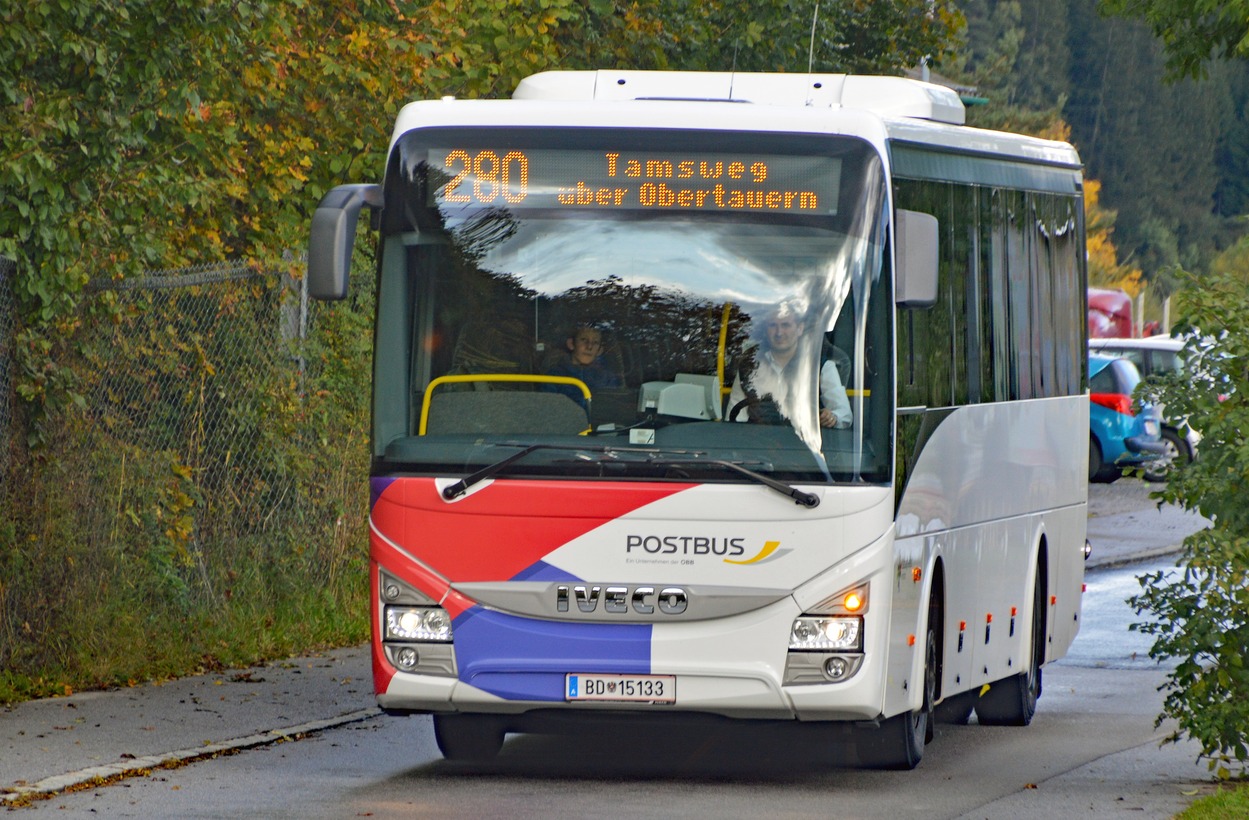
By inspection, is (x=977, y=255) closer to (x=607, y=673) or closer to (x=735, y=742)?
(x=735, y=742)

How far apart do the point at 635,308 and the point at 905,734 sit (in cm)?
226

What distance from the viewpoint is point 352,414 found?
55.3ft

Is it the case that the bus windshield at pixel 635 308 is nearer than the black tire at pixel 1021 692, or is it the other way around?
the bus windshield at pixel 635 308

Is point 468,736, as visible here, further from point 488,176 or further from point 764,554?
point 488,176

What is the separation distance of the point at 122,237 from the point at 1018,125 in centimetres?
7193

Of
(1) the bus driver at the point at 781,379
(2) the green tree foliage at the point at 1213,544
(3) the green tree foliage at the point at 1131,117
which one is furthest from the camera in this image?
(3) the green tree foliage at the point at 1131,117

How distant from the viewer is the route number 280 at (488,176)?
9.85 m

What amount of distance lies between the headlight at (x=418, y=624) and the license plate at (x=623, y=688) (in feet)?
1.74

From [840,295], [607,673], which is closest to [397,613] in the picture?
[607,673]

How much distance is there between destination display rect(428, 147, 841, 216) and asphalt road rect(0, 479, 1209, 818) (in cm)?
235

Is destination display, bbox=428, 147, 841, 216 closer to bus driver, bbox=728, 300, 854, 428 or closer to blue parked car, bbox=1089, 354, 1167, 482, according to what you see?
bus driver, bbox=728, 300, 854, 428

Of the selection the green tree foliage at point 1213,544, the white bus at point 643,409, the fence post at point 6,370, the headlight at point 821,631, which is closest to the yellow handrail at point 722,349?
the white bus at point 643,409

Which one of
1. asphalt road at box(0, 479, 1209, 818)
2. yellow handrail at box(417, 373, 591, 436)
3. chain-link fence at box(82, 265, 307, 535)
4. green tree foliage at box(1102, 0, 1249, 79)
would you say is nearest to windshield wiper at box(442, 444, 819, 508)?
yellow handrail at box(417, 373, 591, 436)

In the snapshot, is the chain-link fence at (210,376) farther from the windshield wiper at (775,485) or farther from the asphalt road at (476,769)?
the windshield wiper at (775,485)
